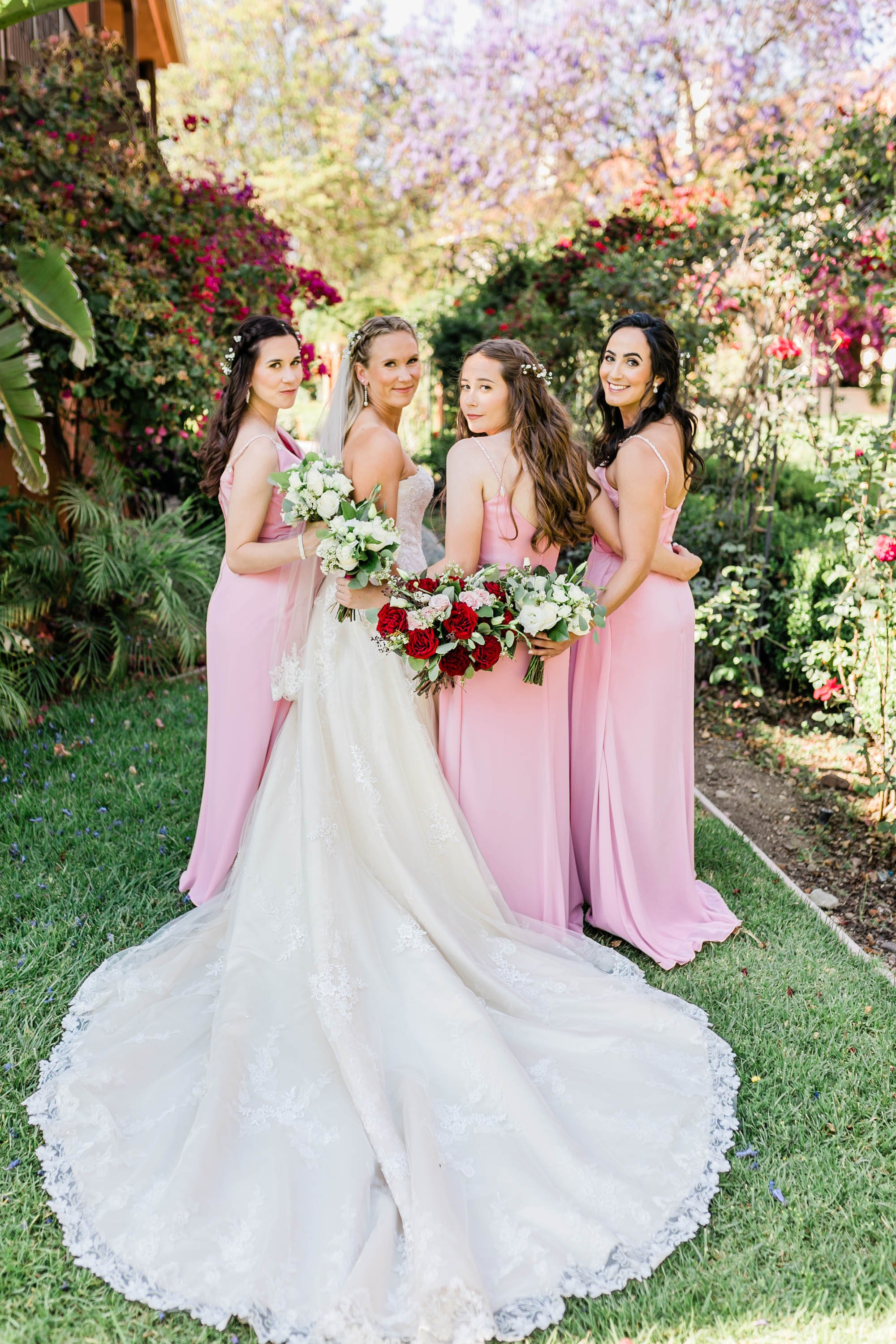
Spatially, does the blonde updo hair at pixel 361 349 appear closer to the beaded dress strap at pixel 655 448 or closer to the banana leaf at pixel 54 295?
the beaded dress strap at pixel 655 448

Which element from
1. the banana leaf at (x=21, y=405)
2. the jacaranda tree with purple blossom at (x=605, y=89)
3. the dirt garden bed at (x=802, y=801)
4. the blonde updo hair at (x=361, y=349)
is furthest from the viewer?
the jacaranda tree with purple blossom at (x=605, y=89)

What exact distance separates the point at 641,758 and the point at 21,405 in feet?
14.3

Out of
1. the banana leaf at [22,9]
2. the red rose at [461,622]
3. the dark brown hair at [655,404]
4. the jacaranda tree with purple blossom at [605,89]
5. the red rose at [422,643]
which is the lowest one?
the red rose at [422,643]

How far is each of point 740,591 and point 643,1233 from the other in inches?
189

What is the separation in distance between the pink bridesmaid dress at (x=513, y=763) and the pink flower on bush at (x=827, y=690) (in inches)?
97.1

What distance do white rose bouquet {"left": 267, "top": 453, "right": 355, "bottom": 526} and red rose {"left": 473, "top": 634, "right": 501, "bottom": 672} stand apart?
2.18ft

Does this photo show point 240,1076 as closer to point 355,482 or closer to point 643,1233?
point 643,1233

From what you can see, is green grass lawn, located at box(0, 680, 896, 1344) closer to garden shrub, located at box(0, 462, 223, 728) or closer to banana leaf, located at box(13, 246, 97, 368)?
garden shrub, located at box(0, 462, 223, 728)

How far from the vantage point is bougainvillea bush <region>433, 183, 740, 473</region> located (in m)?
7.03

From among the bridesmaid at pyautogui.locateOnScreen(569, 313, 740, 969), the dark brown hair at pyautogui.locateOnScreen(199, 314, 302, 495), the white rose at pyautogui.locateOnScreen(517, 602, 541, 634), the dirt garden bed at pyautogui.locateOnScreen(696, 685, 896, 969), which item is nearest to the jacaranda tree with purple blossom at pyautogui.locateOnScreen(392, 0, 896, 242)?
the dirt garden bed at pyautogui.locateOnScreen(696, 685, 896, 969)

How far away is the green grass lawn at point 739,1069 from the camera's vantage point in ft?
7.70

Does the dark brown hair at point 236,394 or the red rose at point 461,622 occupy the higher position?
the dark brown hair at point 236,394

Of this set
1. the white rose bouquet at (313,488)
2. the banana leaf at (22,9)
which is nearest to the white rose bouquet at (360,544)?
the white rose bouquet at (313,488)

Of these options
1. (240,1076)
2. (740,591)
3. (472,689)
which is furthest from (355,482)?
(740,591)
